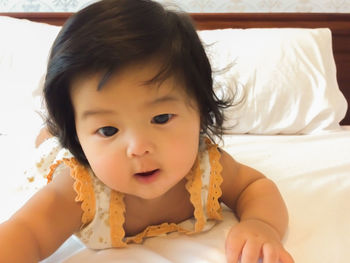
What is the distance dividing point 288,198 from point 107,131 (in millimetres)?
414

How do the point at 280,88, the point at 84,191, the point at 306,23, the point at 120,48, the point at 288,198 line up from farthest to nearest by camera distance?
the point at 306,23 < the point at 280,88 < the point at 288,198 < the point at 84,191 < the point at 120,48

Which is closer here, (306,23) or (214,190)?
(214,190)

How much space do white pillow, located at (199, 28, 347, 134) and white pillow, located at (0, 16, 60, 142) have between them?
1.95 feet

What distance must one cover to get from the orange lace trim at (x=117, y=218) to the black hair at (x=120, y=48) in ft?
0.50

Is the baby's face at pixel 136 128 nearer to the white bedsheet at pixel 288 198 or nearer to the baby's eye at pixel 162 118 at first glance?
the baby's eye at pixel 162 118

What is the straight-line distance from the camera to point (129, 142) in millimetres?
519

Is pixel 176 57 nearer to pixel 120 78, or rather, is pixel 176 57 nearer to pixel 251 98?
pixel 120 78

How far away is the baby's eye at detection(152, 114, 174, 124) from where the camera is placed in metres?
0.54

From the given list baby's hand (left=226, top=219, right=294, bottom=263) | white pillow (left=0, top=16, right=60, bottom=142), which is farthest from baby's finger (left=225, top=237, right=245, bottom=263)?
white pillow (left=0, top=16, right=60, bottom=142)

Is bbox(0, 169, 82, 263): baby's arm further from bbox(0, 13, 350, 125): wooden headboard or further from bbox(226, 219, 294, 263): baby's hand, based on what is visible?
bbox(0, 13, 350, 125): wooden headboard

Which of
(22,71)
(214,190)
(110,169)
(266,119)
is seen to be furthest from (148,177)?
(22,71)

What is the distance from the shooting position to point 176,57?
1.79ft

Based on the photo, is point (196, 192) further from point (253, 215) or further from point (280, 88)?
point (280, 88)

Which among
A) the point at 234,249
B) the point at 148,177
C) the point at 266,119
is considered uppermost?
the point at 148,177
